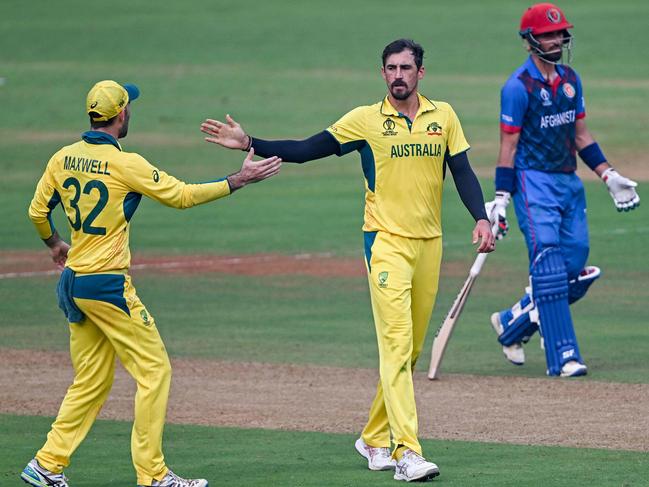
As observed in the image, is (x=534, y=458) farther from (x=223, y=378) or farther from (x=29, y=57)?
(x=29, y=57)

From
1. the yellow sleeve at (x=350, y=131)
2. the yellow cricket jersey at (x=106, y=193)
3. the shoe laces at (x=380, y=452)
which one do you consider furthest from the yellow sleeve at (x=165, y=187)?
the shoe laces at (x=380, y=452)

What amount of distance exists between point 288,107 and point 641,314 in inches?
829

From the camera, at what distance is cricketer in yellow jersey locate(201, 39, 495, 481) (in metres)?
9.40

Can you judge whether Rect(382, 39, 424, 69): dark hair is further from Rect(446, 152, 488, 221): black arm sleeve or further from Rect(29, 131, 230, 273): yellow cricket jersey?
Rect(29, 131, 230, 273): yellow cricket jersey

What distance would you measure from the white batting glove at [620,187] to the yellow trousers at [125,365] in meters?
5.33

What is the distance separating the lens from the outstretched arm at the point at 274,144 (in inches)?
369

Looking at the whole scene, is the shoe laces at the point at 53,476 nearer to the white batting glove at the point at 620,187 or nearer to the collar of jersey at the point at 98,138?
the collar of jersey at the point at 98,138

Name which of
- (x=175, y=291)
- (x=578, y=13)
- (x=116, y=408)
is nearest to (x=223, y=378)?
(x=116, y=408)

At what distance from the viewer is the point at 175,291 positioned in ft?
55.9

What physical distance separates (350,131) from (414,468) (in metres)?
1.99

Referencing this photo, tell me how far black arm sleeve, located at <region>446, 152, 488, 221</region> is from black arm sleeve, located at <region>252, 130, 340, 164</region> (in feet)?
2.24

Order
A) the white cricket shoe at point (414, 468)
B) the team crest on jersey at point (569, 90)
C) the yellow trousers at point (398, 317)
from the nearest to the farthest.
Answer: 1. the white cricket shoe at point (414, 468)
2. the yellow trousers at point (398, 317)
3. the team crest on jersey at point (569, 90)

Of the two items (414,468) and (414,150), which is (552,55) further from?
(414,468)

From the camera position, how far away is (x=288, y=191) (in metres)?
26.6
